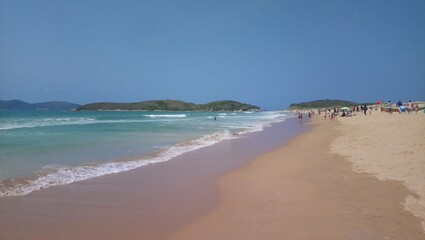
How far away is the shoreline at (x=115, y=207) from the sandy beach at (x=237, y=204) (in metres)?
0.02

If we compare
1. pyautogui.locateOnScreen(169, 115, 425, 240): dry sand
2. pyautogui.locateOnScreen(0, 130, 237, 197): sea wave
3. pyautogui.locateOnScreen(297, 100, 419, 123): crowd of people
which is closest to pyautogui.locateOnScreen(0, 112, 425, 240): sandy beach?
pyautogui.locateOnScreen(169, 115, 425, 240): dry sand

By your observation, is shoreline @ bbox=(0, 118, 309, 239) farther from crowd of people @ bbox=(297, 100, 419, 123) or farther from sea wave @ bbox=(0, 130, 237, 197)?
crowd of people @ bbox=(297, 100, 419, 123)

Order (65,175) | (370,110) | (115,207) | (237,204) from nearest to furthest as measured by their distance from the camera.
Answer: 1. (115,207)
2. (237,204)
3. (65,175)
4. (370,110)

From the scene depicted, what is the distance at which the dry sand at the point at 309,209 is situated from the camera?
14.5 ft

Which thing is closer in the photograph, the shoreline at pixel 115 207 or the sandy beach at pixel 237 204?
the sandy beach at pixel 237 204

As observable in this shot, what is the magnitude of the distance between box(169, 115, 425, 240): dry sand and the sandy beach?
16mm

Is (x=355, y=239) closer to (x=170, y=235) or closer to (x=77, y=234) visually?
(x=170, y=235)

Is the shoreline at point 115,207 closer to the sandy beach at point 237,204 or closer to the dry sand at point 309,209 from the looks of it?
the sandy beach at point 237,204

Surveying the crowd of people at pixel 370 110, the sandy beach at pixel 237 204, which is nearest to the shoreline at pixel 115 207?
the sandy beach at pixel 237 204

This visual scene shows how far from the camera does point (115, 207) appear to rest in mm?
5777

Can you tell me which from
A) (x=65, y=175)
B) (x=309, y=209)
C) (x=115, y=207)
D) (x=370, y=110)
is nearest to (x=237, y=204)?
(x=309, y=209)

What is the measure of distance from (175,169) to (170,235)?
17.1 feet

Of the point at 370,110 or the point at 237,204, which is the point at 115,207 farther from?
the point at 370,110

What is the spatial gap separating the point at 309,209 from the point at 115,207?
361 centimetres
